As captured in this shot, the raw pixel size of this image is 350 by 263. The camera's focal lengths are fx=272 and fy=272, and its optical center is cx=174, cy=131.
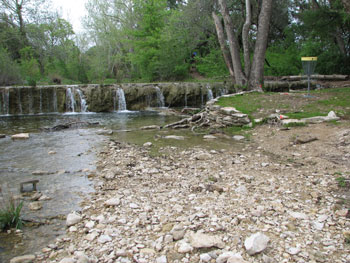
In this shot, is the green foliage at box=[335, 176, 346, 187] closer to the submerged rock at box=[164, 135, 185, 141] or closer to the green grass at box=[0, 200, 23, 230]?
the green grass at box=[0, 200, 23, 230]

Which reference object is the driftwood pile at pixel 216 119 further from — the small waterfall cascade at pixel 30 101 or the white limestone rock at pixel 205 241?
the small waterfall cascade at pixel 30 101

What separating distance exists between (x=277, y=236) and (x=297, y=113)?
6.31m

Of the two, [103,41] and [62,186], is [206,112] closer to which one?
[62,186]

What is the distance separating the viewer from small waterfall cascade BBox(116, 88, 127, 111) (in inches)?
631

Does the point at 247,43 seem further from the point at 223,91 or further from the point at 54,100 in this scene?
the point at 54,100

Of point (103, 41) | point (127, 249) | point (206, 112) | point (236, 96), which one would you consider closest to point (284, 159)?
point (127, 249)

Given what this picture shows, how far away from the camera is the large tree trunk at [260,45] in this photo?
12.2 meters

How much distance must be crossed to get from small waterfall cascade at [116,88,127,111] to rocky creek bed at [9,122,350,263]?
10.7 m

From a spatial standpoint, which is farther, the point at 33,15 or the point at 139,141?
the point at 33,15

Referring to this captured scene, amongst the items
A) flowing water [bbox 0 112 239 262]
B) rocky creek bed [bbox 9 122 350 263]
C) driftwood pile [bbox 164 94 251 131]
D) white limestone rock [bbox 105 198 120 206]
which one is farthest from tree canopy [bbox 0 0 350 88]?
white limestone rock [bbox 105 198 120 206]

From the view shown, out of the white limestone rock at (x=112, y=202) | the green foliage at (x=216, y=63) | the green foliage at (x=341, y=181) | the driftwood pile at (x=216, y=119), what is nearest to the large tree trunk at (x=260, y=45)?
the driftwood pile at (x=216, y=119)

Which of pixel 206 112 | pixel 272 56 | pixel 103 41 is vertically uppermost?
pixel 103 41

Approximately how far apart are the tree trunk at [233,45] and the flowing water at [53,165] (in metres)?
6.21

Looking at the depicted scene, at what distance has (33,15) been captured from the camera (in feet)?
86.9
